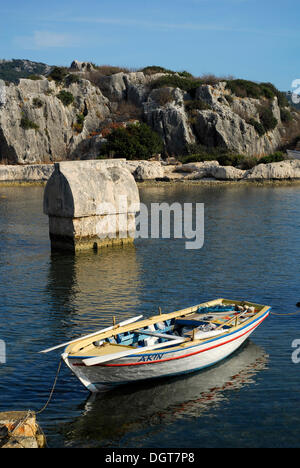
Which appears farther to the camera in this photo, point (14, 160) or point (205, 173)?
point (14, 160)

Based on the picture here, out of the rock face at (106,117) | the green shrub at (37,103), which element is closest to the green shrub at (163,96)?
the rock face at (106,117)

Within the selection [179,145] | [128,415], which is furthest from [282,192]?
[128,415]

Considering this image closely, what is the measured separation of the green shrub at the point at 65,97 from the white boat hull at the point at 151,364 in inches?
3016

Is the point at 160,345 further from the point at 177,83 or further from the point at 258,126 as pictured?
the point at 177,83

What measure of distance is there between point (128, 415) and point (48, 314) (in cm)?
748

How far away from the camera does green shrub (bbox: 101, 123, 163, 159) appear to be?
252 ft

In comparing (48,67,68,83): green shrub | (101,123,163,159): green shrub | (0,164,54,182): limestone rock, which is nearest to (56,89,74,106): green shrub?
(48,67,68,83): green shrub

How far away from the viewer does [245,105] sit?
93.0 metres

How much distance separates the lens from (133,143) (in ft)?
252

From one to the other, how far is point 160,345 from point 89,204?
49.5 ft

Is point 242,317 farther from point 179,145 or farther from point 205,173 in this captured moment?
point 179,145

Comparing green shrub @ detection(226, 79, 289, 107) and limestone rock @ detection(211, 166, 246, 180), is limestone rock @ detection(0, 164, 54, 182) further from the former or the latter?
green shrub @ detection(226, 79, 289, 107)

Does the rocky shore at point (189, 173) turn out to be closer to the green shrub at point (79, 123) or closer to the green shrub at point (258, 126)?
the green shrub at point (79, 123)

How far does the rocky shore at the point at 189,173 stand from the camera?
69938mm
